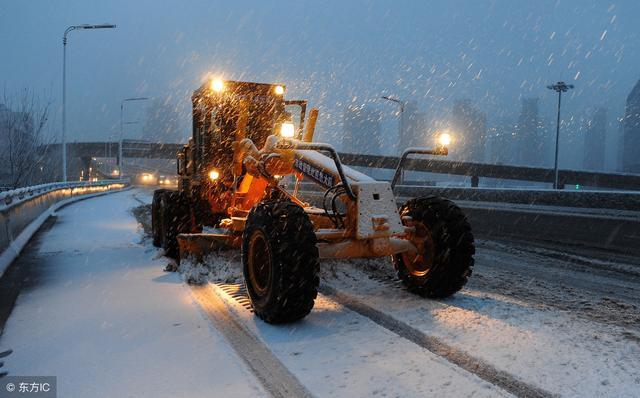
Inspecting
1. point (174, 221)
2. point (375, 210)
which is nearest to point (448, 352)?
point (375, 210)

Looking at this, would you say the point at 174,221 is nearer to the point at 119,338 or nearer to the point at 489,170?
the point at 119,338

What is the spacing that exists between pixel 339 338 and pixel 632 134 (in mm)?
177216

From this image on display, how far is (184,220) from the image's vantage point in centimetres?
860

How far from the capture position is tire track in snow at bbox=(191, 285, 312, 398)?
3371 mm

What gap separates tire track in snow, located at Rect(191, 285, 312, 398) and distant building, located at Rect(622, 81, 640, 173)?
448 ft

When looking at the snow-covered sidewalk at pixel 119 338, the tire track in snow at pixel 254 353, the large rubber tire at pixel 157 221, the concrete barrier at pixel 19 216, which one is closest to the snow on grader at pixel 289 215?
the tire track in snow at pixel 254 353

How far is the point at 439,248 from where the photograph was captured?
5.31 meters

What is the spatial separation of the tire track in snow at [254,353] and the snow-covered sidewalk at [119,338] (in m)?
0.09

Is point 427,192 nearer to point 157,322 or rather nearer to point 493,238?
point 493,238

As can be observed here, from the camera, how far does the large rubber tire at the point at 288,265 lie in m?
4.52

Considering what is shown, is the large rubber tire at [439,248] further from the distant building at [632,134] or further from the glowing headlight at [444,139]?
the distant building at [632,134]

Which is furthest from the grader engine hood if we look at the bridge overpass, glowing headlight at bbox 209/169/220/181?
the bridge overpass

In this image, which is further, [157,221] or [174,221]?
[157,221]

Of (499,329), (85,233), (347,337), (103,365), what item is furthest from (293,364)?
(85,233)
